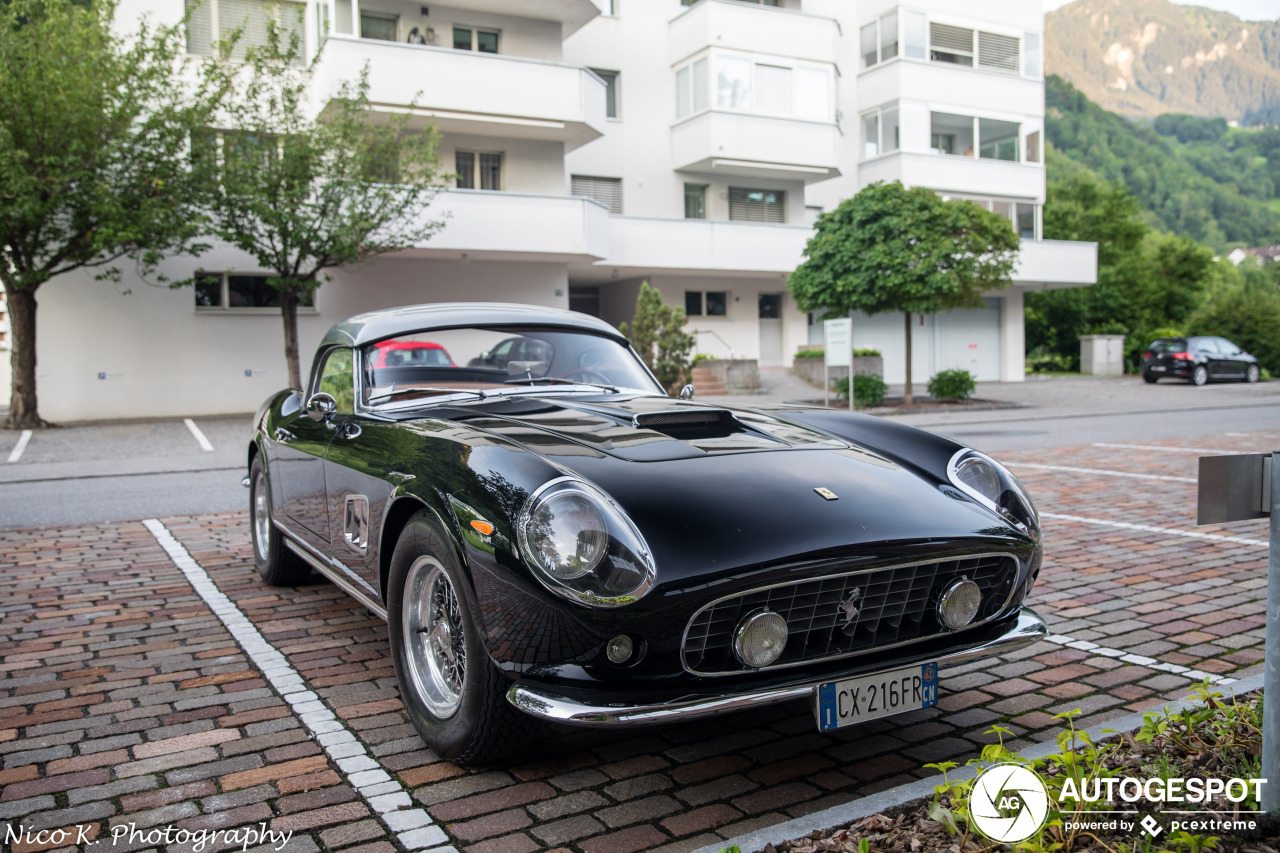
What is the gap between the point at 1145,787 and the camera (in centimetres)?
239

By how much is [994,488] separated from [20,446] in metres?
16.3

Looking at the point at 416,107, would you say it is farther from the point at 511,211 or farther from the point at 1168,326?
the point at 1168,326

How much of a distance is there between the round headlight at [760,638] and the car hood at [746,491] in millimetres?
144

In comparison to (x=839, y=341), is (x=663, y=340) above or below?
above

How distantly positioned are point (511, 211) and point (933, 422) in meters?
10.6

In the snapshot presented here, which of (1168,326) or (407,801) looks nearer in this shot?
(407,801)

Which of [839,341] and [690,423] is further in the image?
[839,341]

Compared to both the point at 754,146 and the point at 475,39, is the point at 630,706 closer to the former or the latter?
the point at 475,39

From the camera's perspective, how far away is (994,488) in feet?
11.6

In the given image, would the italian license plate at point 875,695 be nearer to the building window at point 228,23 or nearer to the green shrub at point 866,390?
the green shrub at point 866,390

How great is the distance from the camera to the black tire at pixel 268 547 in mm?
5364

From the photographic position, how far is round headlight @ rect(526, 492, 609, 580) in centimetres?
263

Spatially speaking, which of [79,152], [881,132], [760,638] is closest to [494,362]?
[760,638]

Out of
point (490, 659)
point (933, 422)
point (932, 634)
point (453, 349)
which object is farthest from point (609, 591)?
point (933, 422)
